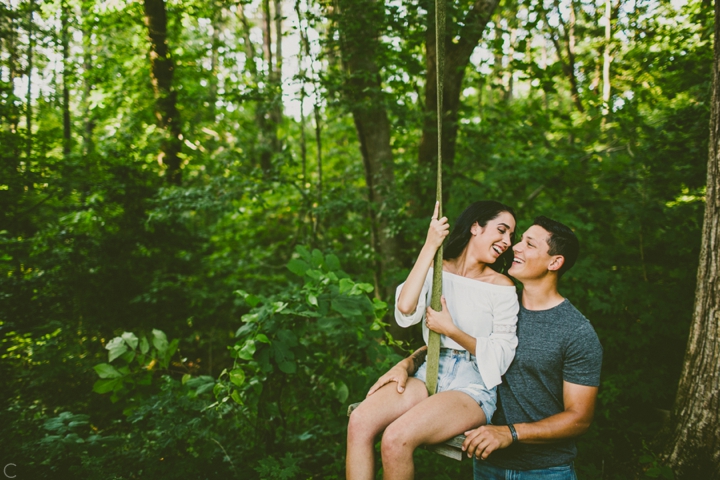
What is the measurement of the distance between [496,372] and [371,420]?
1.68 feet

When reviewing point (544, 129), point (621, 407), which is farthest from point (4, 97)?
point (621, 407)

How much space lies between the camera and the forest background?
2760 mm

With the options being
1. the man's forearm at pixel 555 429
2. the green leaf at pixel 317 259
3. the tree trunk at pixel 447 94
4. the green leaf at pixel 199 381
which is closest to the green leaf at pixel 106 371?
the green leaf at pixel 199 381

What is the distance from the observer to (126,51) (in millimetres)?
6609

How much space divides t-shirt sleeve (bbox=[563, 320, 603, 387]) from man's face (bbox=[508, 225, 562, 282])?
26 centimetres

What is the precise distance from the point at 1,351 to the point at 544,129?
586 centimetres

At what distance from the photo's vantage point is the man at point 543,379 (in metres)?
1.54

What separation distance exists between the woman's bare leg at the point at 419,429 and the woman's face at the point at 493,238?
25.1 inches

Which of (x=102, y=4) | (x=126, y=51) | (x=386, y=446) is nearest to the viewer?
(x=386, y=446)

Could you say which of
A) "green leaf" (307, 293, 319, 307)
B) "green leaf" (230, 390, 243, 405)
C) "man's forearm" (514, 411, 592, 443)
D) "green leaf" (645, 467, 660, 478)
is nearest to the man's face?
"man's forearm" (514, 411, 592, 443)

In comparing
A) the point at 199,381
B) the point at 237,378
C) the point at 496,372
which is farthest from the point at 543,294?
the point at 199,381

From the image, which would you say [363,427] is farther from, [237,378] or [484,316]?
[237,378]

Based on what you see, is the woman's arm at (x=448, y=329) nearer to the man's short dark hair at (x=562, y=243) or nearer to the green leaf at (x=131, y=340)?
the man's short dark hair at (x=562, y=243)

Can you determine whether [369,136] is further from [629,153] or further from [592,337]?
[592,337]
